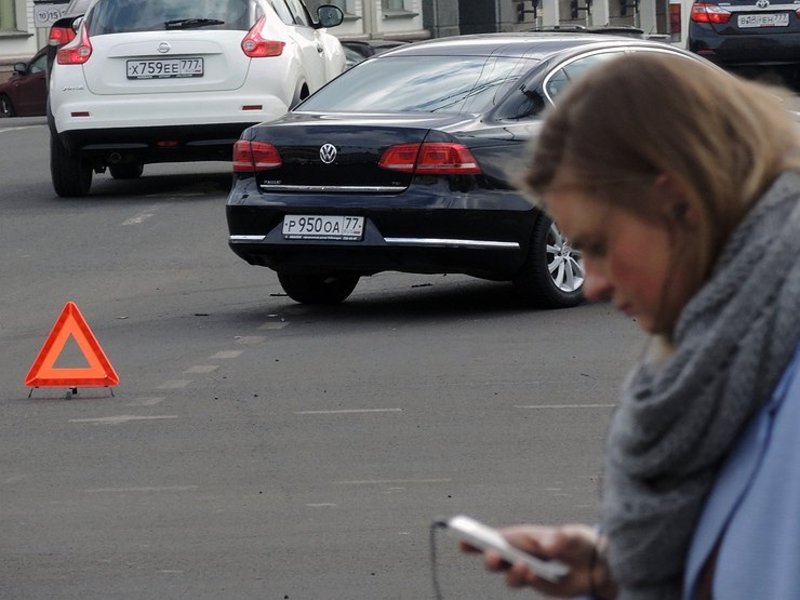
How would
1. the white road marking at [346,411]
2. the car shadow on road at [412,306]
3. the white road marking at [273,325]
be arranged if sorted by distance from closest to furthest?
the white road marking at [346,411] → the white road marking at [273,325] → the car shadow on road at [412,306]

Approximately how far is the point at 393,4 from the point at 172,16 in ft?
126

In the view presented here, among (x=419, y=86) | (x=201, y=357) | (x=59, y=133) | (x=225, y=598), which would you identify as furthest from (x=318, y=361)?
(x=59, y=133)

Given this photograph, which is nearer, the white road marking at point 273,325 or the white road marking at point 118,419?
the white road marking at point 118,419

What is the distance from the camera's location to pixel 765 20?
25.5m

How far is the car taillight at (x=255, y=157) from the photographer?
10.7 m

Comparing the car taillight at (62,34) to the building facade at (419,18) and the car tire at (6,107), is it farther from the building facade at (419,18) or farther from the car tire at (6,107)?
the building facade at (419,18)

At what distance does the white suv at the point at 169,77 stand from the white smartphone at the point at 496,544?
1406 cm

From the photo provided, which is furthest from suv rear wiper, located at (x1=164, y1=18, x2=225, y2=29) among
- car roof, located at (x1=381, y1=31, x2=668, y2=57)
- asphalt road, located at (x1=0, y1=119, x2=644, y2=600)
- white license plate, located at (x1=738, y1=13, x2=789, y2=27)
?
white license plate, located at (x1=738, y1=13, x2=789, y2=27)

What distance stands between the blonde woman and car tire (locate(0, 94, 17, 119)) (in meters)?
40.4

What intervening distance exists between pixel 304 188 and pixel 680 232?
8811mm

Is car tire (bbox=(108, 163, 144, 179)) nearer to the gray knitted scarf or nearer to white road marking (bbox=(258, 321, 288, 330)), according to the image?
white road marking (bbox=(258, 321, 288, 330))

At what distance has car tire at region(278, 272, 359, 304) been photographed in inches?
456

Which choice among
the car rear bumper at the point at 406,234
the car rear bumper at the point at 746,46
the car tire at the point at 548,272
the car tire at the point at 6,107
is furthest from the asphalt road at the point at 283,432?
the car tire at the point at 6,107

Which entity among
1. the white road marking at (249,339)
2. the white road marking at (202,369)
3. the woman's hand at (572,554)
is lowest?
the white road marking at (249,339)
